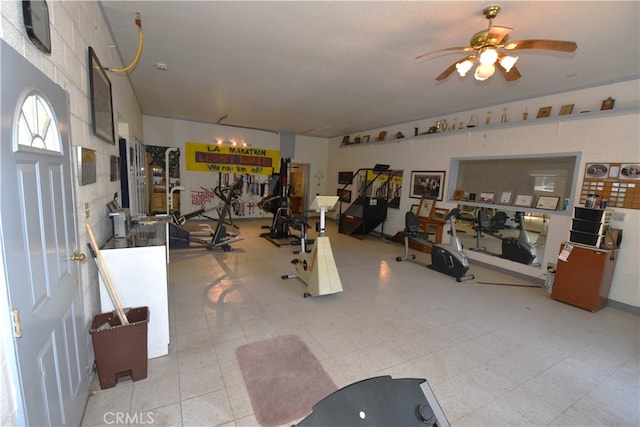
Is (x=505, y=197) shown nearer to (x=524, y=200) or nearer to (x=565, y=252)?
(x=524, y=200)

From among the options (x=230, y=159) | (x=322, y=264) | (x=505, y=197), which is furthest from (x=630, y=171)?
(x=230, y=159)

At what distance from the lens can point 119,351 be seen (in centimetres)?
183

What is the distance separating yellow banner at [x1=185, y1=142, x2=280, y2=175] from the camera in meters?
7.54

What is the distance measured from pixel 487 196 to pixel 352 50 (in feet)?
12.5

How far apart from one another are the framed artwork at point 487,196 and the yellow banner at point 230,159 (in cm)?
584

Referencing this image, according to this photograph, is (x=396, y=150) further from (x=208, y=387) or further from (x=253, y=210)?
(x=208, y=387)

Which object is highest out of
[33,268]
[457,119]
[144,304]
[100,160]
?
[457,119]

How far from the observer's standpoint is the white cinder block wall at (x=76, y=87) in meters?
0.92

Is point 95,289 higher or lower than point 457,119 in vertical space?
lower

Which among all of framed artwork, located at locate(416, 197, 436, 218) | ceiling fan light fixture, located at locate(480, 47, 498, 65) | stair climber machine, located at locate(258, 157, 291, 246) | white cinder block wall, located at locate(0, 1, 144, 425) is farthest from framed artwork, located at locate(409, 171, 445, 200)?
white cinder block wall, located at locate(0, 1, 144, 425)

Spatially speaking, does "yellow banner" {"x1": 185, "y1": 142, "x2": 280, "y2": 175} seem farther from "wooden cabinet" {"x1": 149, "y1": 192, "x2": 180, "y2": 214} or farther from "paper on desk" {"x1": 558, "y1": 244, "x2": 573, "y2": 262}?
"paper on desk" {"x1": 558, "y1": 244, "x2": 573, "y2": 262}

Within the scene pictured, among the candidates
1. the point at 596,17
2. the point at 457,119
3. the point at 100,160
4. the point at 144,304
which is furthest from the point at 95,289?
the point at 457,119

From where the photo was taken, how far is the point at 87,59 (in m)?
2.02

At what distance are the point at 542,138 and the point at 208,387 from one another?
17.7ft
